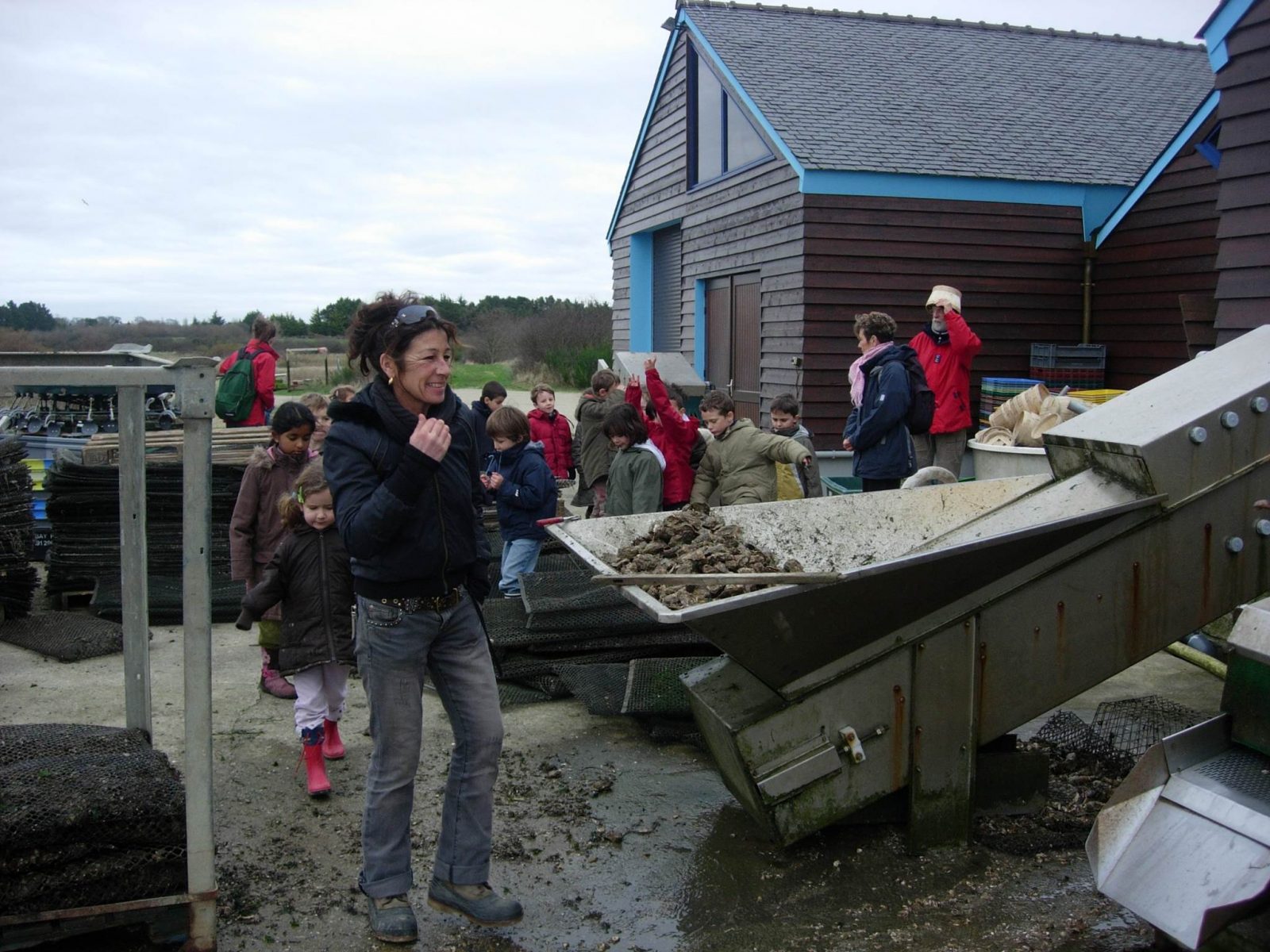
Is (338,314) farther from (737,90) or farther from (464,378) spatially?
(737,90)

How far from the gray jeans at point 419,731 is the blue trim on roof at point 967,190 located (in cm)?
862

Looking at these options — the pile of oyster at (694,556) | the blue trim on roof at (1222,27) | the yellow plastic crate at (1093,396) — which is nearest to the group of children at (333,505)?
the pile of oyster at (694,556)

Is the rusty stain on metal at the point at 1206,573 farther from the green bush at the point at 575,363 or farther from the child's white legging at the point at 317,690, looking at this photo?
the green bush at the point at 575,363

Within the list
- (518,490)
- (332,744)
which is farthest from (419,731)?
(518,490)

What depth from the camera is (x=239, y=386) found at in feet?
33.6

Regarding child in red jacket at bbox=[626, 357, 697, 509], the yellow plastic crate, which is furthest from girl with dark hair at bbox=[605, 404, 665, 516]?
the yellow plastic crate

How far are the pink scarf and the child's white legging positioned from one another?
12.8 ft

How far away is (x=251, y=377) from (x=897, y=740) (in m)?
8.16

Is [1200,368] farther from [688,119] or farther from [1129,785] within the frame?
[688,119]

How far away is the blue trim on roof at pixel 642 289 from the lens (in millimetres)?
17016

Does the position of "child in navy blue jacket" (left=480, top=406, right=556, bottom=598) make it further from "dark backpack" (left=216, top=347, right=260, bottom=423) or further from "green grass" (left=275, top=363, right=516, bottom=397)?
"green grass" (left=275, top=363, right=516, bottom=397)

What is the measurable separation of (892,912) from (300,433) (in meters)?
3.66

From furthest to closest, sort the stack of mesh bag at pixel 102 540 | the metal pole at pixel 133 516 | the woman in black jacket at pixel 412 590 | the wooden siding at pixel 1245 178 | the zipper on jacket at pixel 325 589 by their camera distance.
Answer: the stack of mesh bag at pixel 102 540 < the wooden siding at pixel 1245 178 < the zipper on jacket at pixel 325 589 < the metal pole at pixel 133 516 < the woman in black jacket at pixel 412 590

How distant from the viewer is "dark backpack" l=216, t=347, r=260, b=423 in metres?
10.2
